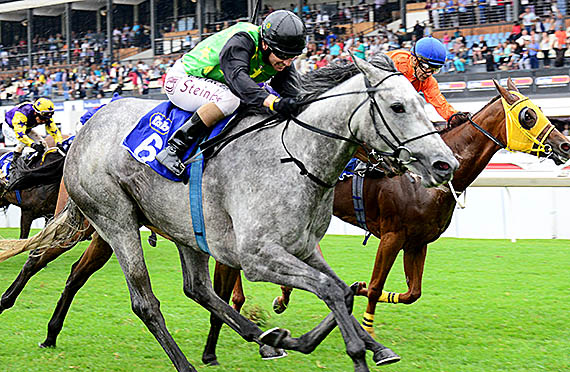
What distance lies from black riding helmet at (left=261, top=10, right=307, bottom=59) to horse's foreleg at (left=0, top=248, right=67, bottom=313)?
9.19 ft

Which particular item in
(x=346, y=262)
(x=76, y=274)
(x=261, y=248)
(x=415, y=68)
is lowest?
(x=346, y=262)

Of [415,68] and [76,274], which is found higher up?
[415,68]

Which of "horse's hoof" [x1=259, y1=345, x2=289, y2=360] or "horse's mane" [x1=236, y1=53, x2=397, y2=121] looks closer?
"horse's mane" [x1=236, y1=53, x2=397, y2=121]

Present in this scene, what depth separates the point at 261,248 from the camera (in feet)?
12.5

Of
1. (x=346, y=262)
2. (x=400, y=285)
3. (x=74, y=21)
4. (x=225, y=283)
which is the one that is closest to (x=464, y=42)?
(x=346, y=262)

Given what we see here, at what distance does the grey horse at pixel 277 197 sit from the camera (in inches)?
142

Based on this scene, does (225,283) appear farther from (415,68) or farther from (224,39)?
(415,68)

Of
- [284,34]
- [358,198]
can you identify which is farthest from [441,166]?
[358,198]

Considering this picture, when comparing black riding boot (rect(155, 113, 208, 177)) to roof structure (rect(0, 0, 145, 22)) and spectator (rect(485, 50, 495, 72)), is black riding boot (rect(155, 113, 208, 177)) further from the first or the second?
roof structure (rect(0, 0, 145, 22))

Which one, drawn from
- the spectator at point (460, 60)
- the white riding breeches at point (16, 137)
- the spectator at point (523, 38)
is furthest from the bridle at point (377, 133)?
the spectator at point (460, 60)

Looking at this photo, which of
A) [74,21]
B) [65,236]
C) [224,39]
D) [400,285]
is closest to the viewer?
[224,39]

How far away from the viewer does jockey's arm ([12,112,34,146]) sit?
380 inches

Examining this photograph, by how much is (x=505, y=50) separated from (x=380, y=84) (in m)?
15.7

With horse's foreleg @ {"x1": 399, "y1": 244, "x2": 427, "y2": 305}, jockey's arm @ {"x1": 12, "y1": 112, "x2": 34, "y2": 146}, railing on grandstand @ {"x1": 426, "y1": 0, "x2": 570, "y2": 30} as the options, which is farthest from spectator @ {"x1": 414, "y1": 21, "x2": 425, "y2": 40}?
→ horse's foreleg @ {"x1": 399, "y1": 244, "x2": 427, "y2": 305}
